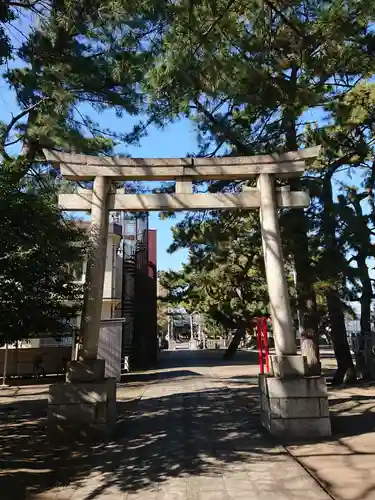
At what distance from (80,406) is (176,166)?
13.3ft

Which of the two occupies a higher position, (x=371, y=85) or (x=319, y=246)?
(x=371, y=85)

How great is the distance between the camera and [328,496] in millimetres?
4012

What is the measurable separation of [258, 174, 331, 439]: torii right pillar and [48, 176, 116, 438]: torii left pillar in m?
2.43

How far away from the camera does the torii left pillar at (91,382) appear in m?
6.40

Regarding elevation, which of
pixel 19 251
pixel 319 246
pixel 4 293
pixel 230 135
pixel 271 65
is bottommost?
pixel 4 293

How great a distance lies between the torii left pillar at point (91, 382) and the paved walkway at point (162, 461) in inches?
11.8

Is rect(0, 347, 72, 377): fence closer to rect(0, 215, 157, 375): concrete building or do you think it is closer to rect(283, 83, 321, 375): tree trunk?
rect(0, 215, 157, 375): concrete building

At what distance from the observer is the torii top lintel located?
7.24 m

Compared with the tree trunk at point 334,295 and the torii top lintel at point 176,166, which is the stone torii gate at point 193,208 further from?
the tree trunk at point 334,295

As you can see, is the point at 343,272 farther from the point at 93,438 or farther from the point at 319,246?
the point at 93,438

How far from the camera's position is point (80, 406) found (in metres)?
6.46

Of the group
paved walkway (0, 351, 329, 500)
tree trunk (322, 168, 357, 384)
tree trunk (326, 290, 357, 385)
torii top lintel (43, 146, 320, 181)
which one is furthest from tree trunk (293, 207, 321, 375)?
paved walkway (0, 351, 329, 500)

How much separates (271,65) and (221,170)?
239cm

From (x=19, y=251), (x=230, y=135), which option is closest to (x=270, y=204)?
(x=230, y=135)
